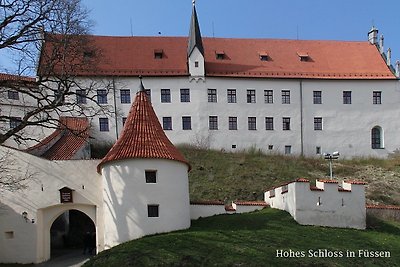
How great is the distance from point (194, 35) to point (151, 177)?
25226mm

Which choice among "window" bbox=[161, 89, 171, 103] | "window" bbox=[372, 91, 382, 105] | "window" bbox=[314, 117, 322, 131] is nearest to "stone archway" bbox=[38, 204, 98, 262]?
"window" bbox=[161, 89, 171, 103]

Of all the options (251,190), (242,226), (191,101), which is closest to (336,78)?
(191,101)

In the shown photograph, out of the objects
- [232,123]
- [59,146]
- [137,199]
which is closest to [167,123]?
[232,123]

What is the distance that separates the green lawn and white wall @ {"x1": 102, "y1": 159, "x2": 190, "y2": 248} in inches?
26.2

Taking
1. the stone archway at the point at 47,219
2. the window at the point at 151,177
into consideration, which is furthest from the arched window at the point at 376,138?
the stone archway at the point at 47,219

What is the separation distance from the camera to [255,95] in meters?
42.7

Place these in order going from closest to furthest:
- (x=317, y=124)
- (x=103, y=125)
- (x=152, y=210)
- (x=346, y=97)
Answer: (x=152, y=210) → (x=103, y=125) → (x=317, y=124) → (x=346, y=97)

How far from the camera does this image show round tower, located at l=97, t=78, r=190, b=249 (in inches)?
738

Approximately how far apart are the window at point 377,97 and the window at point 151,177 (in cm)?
2968

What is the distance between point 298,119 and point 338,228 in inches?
883

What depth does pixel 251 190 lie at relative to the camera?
30.9 metres

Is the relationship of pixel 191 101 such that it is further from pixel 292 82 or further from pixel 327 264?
pixel 327 264

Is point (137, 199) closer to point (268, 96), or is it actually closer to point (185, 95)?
point (185, 95)

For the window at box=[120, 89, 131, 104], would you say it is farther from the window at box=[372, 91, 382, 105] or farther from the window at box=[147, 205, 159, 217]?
the window at box=[147, 205, 159, 217]
